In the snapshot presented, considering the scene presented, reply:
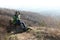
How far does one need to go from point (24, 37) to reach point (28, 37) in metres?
0.23

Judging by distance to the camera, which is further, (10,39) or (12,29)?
(12,29)

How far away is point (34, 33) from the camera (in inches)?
577

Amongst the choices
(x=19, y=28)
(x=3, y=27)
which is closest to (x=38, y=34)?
(x=19, y=28)

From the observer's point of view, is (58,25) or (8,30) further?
(58,25)

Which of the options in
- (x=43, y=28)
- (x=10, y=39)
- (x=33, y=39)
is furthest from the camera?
(x=43, y=28)

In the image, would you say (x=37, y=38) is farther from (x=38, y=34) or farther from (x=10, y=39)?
(x=10, y=39)

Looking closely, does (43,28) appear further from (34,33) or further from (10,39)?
(10,39)

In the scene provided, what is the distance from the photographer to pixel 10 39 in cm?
1319

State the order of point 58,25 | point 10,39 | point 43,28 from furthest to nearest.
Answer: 1. point 58,25
2. point 43,28
3. point 10,39

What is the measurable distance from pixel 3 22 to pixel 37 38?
11.7ft

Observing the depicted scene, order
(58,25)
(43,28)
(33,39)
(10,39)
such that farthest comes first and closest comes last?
(58,25) < (43,28) < (33,39) < (10,39)

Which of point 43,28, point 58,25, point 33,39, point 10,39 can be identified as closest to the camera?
point 10,39

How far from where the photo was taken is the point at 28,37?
14203mm

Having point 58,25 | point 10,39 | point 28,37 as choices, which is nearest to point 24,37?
point 28,37
